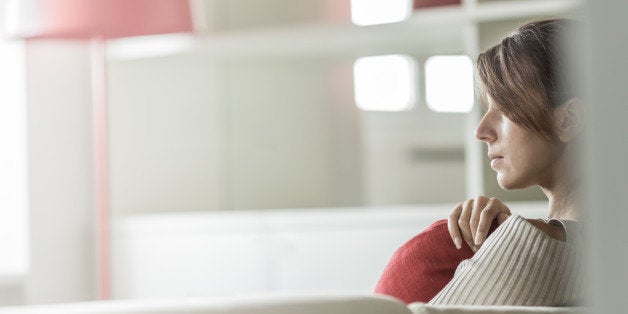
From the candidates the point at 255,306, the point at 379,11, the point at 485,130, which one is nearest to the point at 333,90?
the point at 379,11

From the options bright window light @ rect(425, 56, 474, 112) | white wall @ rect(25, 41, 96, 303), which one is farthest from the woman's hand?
white wall @ rect(25, 41, 96, 303)

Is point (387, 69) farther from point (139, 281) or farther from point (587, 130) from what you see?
point (587, 130)

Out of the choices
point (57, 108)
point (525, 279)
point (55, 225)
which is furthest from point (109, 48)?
point (525, 279)

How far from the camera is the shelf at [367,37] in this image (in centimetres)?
351

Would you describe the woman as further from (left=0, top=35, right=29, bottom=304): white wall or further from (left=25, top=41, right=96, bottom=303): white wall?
(left=0, top=35, right=29, bottom=304): white wall

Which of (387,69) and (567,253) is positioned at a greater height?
(387,69)

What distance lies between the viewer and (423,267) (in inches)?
44.1

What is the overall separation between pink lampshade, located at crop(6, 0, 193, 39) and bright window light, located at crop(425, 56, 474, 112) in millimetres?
957

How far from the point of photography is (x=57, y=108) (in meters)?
4.32

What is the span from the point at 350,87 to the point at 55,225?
1.40 metres

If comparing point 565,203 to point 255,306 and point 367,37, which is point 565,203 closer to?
point 255,306

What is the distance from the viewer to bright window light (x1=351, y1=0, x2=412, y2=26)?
3752 mm

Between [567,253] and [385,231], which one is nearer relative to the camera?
[567,253]

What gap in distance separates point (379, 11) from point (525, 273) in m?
2.87
